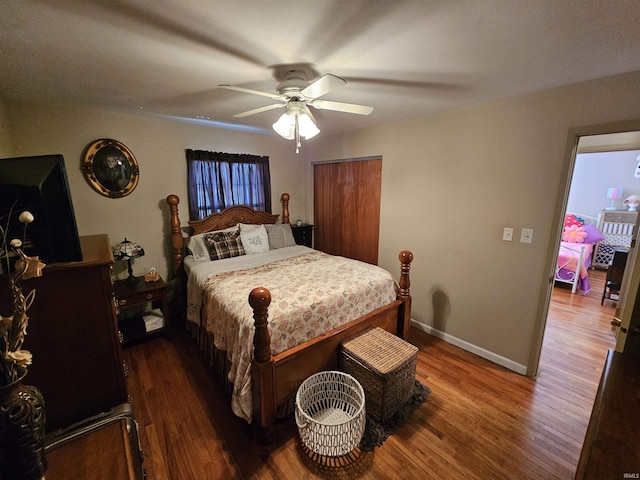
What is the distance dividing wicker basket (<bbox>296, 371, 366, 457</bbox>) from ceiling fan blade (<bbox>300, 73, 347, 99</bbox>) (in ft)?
5.95

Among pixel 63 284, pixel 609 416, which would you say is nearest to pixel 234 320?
pixel 63 284

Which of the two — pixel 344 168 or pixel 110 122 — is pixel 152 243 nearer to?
pixel 110 122

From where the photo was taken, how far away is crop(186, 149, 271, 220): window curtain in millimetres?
3242

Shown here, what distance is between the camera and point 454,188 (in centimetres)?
259

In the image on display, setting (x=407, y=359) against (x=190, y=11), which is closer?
(x=190, y=11)

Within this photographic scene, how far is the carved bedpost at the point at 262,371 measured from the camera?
1.52 m

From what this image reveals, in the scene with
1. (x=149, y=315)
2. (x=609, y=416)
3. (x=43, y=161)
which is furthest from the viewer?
(x=149, y=315)

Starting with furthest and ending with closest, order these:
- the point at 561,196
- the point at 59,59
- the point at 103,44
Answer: the point at 561,196
the point at 59,59
the point at 103,44

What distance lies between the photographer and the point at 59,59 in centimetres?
154

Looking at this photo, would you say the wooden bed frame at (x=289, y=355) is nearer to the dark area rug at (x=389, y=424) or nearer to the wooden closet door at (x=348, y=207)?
the dark area rug at (x=389, y=424)

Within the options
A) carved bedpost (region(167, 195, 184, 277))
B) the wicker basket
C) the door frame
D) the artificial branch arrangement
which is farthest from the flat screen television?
the door frame

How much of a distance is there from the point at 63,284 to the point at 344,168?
10.5 ft

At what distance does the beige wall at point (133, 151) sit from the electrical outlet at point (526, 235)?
3.26 meters

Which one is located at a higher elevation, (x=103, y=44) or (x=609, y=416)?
(x=103, y=44)
